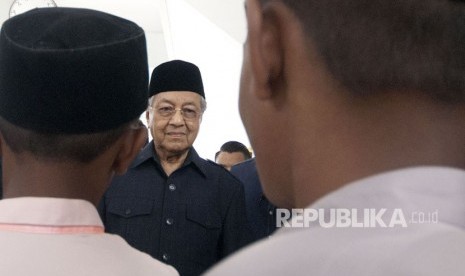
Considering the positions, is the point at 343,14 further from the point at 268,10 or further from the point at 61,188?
the point at 61,188

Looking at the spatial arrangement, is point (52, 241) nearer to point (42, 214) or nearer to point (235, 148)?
point (42, 214)

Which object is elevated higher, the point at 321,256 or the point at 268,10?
the point at 268,10

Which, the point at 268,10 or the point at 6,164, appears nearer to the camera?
the point at 268,10

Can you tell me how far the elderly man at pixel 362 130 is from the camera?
48cm

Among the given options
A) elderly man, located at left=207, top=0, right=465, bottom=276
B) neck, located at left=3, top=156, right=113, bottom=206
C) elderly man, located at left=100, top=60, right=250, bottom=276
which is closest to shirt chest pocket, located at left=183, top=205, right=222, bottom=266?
elderly man, located at left=100, top=60, right=250, bottom=276

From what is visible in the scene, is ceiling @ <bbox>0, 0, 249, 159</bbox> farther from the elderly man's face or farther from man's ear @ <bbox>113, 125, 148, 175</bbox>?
man's ear @ <bbox>113, 125, 148, 175</bbox>

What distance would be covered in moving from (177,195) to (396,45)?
1760mm

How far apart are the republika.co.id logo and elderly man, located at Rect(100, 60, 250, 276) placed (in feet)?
5.42

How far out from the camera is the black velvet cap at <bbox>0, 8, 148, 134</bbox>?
106cm

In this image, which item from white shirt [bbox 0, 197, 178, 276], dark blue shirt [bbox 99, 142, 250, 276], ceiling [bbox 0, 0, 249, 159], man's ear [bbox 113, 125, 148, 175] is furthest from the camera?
ceiling [bbox 0, 0, 249, 159]

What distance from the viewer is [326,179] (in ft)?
1.84

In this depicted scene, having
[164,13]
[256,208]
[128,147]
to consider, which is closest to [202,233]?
[256,208]

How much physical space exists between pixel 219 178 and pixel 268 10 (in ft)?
5.78

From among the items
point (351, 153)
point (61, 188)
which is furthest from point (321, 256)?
point (61, 188)
